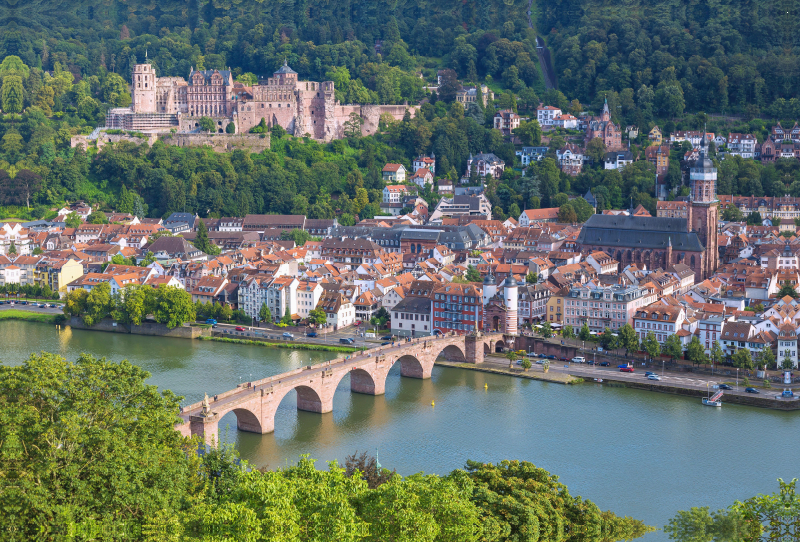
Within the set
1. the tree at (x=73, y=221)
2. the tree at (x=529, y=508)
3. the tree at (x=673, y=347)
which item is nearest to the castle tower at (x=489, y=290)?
the tree at (x=673, y=347)

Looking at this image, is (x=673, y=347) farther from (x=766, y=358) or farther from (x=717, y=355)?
(x=766, y=358)

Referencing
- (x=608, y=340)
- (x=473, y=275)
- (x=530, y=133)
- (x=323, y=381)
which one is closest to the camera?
(x=323, y=381)

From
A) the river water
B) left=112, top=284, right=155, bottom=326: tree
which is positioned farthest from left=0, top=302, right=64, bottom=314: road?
the river water

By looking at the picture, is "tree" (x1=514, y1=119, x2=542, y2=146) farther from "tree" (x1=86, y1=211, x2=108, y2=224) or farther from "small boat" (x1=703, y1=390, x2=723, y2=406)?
"small boat" (x1=703, y1=390, x2=723, y2=406)

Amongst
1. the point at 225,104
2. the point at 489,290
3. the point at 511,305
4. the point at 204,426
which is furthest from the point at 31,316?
the point at 225,104

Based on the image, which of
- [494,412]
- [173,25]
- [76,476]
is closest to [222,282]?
[494,412]

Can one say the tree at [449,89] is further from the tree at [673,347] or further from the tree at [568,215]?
the tree at [673,347]
